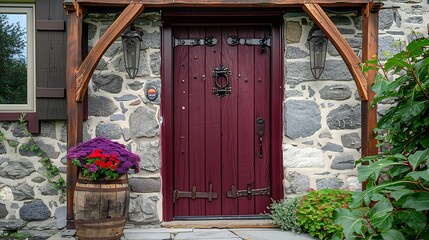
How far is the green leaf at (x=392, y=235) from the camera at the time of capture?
5.37ft

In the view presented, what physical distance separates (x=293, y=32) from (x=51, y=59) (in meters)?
2.27

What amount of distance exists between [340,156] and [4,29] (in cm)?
339

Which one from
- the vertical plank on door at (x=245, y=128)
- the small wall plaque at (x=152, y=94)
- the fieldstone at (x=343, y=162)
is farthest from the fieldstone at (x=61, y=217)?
the fieldstone at (x=343, y=162)

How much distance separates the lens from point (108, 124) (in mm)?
4121

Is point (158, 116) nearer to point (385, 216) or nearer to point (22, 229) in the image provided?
point (22, 229)

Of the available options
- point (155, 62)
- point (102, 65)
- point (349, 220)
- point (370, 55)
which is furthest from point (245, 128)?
point (349, 220)

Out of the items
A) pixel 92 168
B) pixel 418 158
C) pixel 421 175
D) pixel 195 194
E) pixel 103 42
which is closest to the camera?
pixel 421 175

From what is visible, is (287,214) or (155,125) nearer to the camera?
(287,214)

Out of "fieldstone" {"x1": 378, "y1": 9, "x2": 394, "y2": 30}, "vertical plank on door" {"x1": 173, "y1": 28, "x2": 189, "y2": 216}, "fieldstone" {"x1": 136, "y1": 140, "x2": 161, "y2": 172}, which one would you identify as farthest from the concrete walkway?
"fieldstone" {"x1": 378, "y1": 9, "x2": 394, "y2": 30}

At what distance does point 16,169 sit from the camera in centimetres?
407

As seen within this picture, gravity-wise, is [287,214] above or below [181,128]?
below

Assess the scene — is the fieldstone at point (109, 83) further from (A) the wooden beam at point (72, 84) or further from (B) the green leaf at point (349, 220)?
(B) the green leaf at point (349, 220)

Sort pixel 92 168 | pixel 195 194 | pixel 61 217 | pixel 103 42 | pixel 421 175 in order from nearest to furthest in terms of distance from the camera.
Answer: pixel 421 175
pixel 92 168
pixel 103 42
pixel 61 217
pixel 195 194

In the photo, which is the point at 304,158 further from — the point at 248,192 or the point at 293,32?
the point at 293,32
